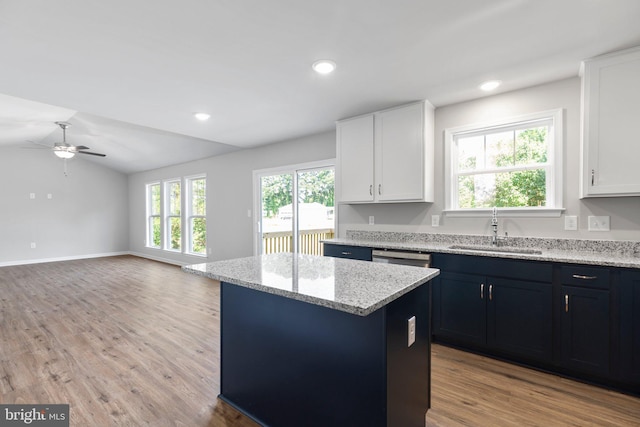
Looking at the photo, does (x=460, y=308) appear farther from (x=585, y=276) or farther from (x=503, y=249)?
(x=585, y=276)

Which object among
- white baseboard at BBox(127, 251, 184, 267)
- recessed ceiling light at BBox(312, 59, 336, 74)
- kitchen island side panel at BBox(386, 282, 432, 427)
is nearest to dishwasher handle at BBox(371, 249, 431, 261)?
kitchen island side panel at BBox(386, 282, 432, 427)

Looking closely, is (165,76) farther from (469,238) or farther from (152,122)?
(469,238)

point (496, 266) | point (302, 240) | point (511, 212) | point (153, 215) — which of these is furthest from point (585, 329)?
point (153, 215)

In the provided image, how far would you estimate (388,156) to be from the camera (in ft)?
11.1

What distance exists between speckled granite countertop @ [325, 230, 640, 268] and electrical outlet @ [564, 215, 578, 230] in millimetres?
114

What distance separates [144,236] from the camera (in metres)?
8.28

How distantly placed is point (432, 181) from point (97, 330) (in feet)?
12.9

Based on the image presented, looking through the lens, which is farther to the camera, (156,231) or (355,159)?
(156,231)

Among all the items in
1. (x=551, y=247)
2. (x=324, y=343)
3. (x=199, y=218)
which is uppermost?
(x=199, y=218)

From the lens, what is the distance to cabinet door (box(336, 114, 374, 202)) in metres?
3.54

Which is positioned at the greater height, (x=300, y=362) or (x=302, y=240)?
(x=302, y=240)

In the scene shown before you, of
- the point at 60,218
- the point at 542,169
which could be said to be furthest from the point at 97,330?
the point at 60,218

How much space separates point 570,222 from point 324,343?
2516 mm

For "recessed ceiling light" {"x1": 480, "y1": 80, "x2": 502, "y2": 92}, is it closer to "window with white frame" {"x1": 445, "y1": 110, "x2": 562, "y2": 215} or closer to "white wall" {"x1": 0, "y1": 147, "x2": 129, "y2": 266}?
"window with white frame" {"x1": 445, "y1": 110, "x2": 562, "y2": 215}
